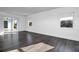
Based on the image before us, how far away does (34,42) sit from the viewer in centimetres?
194

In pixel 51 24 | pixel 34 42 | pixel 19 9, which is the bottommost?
pixel 34 42

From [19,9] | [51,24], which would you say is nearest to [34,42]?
[51,24]

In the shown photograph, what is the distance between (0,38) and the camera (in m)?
1.56

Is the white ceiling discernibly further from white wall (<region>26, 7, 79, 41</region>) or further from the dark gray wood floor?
the dark gray wood floor

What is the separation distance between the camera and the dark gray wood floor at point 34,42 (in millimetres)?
1602

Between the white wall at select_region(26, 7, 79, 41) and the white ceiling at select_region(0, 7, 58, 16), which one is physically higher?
the white ceiling at select_region(0, 7, 58, 16)

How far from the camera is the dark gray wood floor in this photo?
160 cm

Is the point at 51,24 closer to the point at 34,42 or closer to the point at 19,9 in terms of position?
the point at 34,42

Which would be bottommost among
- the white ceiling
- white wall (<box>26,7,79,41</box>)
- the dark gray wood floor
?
the dark gray wood floor

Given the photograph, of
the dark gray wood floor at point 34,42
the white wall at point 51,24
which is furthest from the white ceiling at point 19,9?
the dark gray wood floor at point 34,42

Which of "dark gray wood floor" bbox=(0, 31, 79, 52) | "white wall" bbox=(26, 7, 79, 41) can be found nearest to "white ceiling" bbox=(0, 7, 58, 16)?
"white wall" bbox=(26, 7, 79, 41)
